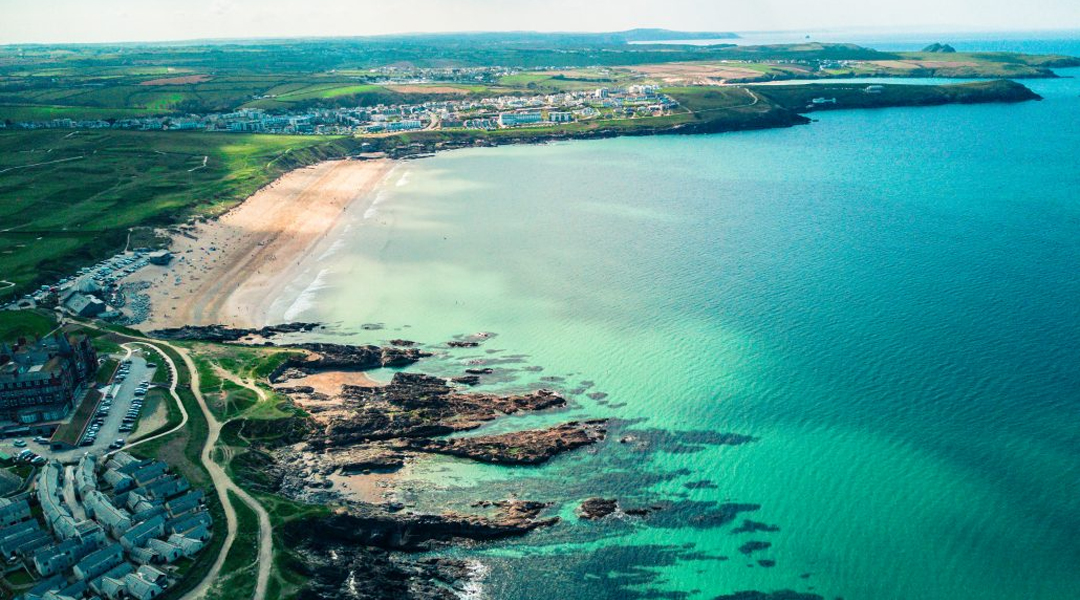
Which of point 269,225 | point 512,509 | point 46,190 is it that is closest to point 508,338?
point 512,509

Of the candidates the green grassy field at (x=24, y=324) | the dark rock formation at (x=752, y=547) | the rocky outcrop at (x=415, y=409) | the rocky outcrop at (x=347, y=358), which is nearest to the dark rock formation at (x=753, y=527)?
the dark rock formation at (x=752, y=547)

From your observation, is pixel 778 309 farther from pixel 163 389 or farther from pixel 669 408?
pixel 163 389

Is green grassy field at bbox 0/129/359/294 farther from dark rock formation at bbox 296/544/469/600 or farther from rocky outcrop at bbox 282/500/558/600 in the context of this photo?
dark rock formation at bbox 296/544/469/600

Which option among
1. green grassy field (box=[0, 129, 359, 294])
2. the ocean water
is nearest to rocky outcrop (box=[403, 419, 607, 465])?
the ocean water

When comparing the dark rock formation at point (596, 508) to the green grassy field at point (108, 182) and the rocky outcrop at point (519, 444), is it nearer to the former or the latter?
the rocky outcrop at point (519, 444)

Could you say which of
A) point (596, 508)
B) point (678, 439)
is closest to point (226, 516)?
point (596, 508)
